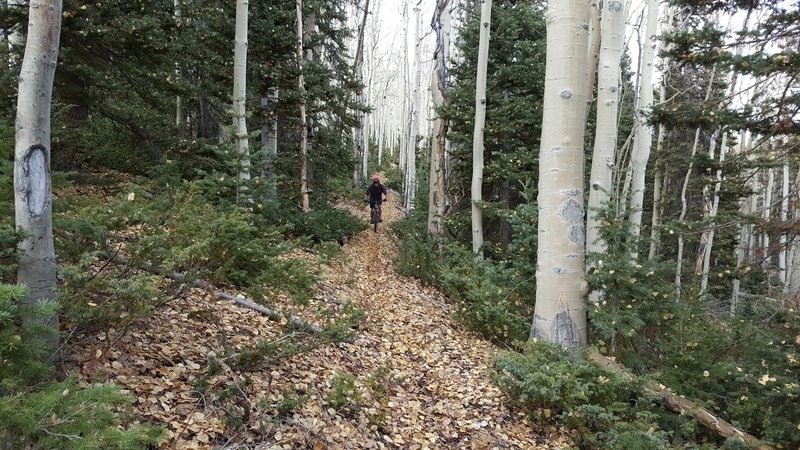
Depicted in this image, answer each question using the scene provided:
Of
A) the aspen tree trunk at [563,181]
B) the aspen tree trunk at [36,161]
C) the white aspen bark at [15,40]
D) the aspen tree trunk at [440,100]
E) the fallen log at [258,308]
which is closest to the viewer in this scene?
the aspen tree trunk at [36,161]

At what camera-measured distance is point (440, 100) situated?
10.7 meters

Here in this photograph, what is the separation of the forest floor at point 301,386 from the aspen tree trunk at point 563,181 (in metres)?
1.19

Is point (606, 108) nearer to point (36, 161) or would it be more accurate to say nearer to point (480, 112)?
point (480, 112)

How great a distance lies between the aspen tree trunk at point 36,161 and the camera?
2336 mm

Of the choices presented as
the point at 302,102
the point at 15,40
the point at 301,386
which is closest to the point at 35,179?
the point at 301,386

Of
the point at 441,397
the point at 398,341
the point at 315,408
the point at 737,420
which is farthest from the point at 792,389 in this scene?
the point at 315,408

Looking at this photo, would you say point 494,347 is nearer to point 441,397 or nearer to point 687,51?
point 441,397

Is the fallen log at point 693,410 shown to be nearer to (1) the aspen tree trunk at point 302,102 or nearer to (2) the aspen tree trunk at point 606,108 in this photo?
(2) the aspen tree trunk at point 606,108

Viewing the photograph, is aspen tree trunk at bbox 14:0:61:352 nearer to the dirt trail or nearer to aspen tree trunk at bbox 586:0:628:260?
the dirt trail

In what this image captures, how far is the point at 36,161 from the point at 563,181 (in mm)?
4396

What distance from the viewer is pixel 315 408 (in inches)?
135

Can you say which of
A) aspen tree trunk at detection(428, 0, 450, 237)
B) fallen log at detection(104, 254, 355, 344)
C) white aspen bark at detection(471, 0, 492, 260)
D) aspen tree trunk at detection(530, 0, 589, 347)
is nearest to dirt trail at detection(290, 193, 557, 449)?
fallen log at detection(104, 254, 355, 344)

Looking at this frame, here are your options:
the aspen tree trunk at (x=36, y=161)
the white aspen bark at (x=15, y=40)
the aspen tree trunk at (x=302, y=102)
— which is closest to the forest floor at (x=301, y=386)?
the aspen tree trunk at (x=36, y=161)

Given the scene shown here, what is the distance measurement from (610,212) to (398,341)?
10.4ft
